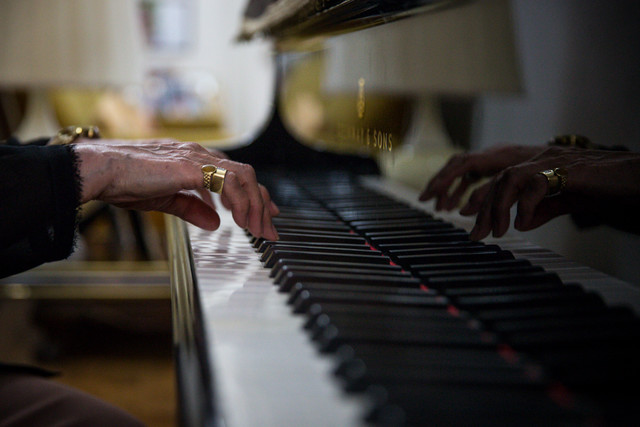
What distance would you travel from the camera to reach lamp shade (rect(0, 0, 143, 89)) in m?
2.46

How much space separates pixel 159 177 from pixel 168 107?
577cm

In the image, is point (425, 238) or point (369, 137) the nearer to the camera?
point (425, 238)

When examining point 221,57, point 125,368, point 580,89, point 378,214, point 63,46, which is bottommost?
point 125,368

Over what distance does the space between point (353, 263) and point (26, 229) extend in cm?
42

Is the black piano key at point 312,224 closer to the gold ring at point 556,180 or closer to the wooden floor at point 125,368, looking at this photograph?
the gold ring at point 556,180

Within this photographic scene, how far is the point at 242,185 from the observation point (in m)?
0.93

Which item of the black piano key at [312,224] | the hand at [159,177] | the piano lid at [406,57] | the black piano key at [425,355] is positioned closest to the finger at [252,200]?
the hand at [159,177]

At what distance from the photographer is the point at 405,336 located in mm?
534


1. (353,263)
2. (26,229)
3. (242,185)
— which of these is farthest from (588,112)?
(26,229)

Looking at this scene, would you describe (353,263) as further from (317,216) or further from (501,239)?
(317,216)

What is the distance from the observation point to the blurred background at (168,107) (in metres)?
0.79

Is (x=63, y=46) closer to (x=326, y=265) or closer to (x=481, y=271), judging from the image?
(x=326, y=265)

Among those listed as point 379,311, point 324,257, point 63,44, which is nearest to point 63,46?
point 63,44

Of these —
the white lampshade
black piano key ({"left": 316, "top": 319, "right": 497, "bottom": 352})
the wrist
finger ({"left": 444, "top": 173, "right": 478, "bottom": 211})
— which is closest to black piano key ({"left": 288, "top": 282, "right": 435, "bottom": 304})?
black piano key ({"left": 316, "top": 319, "right": 497, "bottom": 352})
